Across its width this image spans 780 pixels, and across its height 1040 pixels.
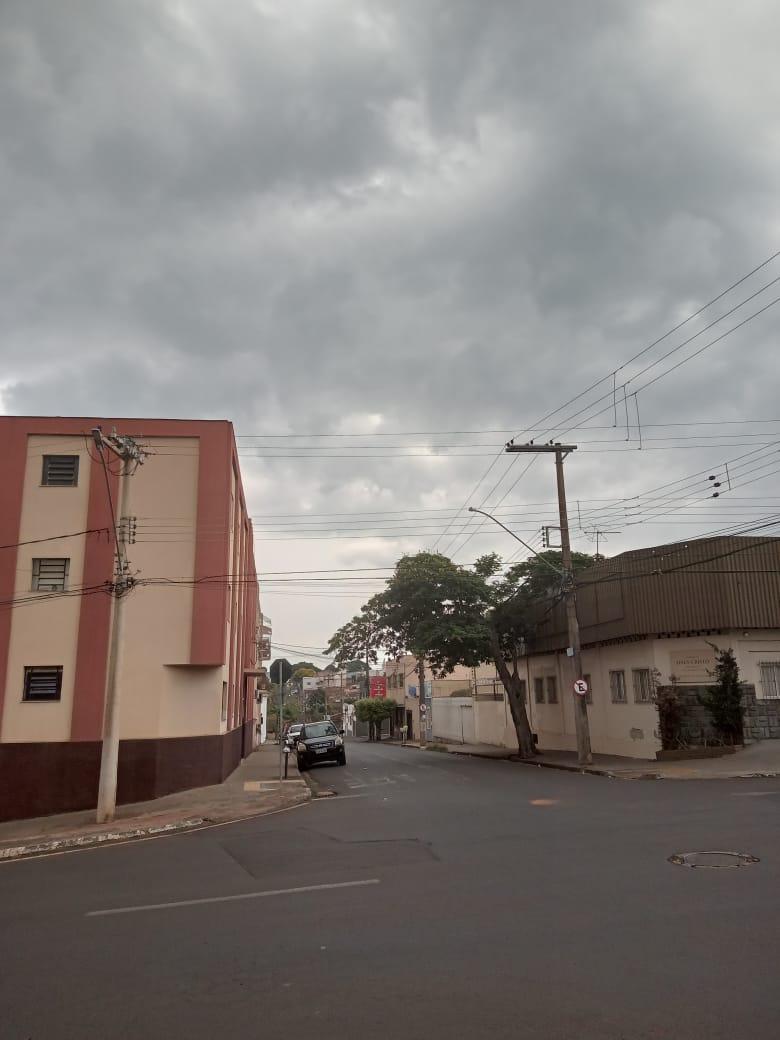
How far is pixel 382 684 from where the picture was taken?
7275cm

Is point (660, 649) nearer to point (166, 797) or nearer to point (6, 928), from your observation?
point (166, 797)

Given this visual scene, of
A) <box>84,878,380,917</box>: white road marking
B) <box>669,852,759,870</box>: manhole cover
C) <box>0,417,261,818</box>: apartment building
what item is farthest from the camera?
<box>0,417,261,818</box>: apartment building

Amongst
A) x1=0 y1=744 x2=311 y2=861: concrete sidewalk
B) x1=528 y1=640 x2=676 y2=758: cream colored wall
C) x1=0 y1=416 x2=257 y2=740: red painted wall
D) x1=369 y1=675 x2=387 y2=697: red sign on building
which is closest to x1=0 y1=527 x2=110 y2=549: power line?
x1=0 y1=416 x2=257 y2=740: red painted wall

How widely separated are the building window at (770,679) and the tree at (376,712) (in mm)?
48588

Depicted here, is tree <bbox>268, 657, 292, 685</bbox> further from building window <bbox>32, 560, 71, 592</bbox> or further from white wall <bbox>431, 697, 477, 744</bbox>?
white wall <bbox>431, 697, 477, 744</bbox>

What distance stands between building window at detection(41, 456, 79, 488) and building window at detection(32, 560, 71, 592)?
207 cm

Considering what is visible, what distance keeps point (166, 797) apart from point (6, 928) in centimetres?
1221

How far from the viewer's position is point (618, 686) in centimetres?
2770

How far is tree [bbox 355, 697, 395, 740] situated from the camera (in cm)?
7100

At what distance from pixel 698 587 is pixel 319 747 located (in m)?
14.9

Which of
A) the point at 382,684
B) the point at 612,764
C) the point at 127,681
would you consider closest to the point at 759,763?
the point at 612,764

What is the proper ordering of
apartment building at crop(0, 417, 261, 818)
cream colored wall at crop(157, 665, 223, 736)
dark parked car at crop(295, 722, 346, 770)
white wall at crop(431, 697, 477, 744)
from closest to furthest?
1. apartment building at crop(0, 417, 261, 818)
2. cream colored wall at crop(157, 665, 223, 736)
3. dark parked car at crop(295, 722, 346, 770)
4. white wall at crop(431, 697, 477, 744)

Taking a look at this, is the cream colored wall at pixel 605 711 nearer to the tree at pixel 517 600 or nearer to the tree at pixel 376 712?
the tree at pixel 517 600

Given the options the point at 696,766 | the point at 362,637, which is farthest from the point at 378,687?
the point at 696,766
